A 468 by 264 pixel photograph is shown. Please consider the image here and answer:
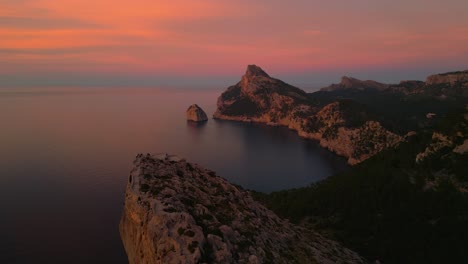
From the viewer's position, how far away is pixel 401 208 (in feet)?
195

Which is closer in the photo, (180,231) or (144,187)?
(180,231)

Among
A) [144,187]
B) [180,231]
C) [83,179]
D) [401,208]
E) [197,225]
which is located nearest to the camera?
[180,231]

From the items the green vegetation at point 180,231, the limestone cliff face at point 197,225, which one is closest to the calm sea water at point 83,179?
the limestone cliff face at point 197,225

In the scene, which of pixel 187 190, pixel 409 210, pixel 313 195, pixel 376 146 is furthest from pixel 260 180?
pixel 187 190

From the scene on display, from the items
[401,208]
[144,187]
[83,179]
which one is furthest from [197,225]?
[83,179]

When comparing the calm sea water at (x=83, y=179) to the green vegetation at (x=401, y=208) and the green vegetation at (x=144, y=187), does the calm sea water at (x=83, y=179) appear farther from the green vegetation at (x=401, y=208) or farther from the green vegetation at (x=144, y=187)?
the green vegetation at (x=401, y=208)

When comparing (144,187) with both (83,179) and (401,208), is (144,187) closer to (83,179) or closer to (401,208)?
(401,208)

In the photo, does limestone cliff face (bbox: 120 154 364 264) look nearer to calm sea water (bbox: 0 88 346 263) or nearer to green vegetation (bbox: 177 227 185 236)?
green vegetation (bbox: 177 227 185 236)

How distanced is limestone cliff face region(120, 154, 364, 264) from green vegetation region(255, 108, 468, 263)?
986 cm

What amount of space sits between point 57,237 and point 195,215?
209 feet

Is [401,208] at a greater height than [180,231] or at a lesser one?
lesser

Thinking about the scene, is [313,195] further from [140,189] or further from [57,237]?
[57,237]

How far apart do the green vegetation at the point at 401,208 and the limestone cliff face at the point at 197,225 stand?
9861 millimetres

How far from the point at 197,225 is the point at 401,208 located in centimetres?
4568
